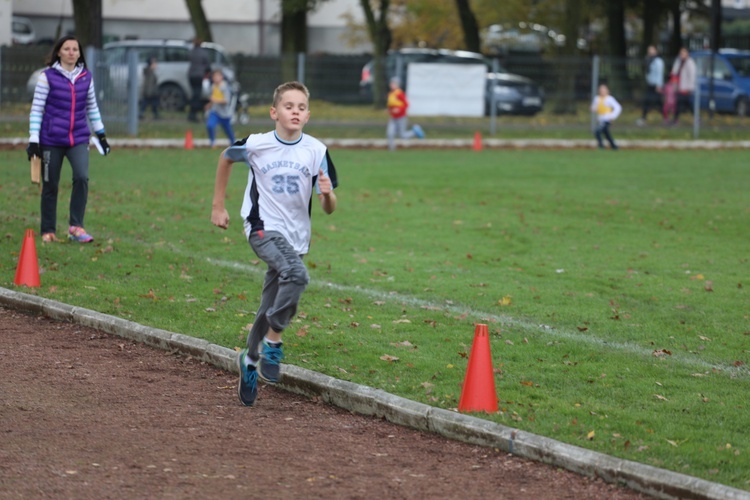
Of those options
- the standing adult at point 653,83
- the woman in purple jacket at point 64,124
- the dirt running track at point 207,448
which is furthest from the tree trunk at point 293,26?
the dirt running track at point 207,448

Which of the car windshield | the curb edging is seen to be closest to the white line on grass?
the curb edging

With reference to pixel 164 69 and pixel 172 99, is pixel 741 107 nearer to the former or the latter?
pixel 164 69

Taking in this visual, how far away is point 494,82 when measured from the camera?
3075 centimetres

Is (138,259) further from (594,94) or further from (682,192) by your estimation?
(594,94)

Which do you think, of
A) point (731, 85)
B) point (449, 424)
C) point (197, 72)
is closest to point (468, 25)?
point (731, 85)

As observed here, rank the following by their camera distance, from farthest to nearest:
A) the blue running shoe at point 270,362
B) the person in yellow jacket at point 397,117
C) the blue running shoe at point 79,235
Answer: the person in yellow jacket at point 397,117 < the blue running shoe at point 79,235 < the blue running shoe at point 270,362

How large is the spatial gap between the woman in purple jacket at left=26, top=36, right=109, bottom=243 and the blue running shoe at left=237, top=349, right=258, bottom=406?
18.2ft

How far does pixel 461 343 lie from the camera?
26.4ft

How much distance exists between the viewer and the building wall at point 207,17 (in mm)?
56844

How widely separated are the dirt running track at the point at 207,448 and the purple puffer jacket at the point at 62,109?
4.47m

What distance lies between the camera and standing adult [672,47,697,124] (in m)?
32.1

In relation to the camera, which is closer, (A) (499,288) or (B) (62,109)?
(A) (499,288)

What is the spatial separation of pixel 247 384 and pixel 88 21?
966 inches

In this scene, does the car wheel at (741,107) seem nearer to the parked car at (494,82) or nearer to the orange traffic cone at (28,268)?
the parked car at (494,82)
